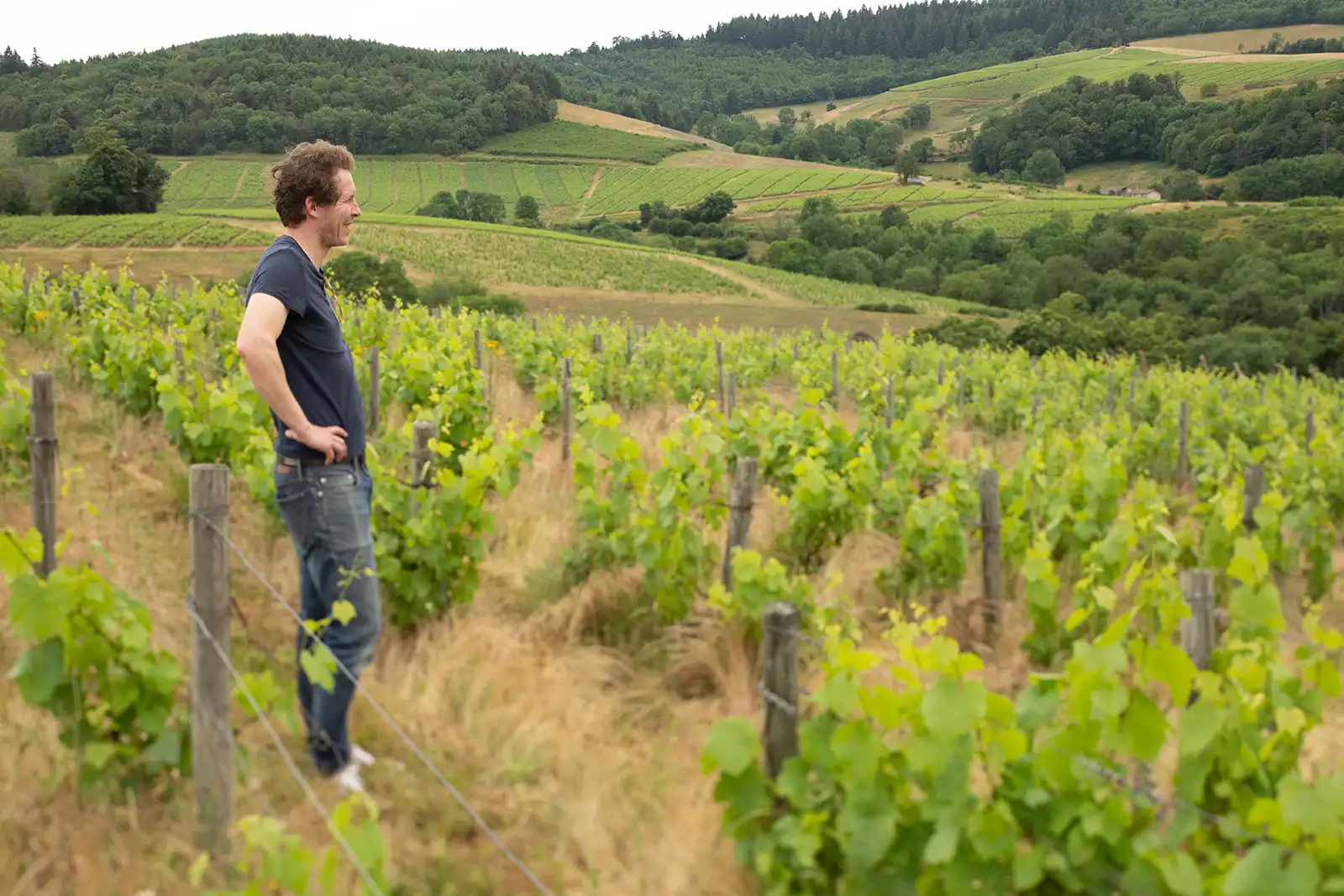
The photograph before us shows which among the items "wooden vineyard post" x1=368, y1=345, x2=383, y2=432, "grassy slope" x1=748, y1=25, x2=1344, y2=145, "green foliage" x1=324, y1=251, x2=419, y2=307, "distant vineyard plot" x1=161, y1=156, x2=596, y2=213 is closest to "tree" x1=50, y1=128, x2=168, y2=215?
"distant vineyard plot" x1=161, y1=156, x2=596, y2=213

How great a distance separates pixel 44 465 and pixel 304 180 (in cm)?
215

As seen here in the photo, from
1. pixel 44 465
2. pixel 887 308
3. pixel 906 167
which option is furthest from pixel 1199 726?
pixel 906 167

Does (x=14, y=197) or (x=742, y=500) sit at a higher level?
(x=14, y=197)

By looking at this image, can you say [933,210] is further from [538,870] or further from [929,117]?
[538,870]

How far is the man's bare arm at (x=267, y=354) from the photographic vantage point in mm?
2842

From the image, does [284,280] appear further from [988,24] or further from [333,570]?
[988,24]

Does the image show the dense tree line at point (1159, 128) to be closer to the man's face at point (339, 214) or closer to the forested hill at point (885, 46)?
the forested hill at point (885, 46)

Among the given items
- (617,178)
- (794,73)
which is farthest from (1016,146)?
(794,73)

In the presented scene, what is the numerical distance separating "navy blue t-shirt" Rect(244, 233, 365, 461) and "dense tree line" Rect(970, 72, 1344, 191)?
91.2 meters

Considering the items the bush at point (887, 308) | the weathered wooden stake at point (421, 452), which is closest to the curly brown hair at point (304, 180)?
the weathered wooden stake at point (421, 452)

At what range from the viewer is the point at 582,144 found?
95.8m

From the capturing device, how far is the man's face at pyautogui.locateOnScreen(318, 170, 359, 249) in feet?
10.2

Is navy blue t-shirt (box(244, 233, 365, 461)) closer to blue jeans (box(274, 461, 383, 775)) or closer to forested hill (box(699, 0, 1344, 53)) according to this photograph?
blue jeans (box(274, 461, 383, 775))

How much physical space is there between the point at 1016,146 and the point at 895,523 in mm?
99749
